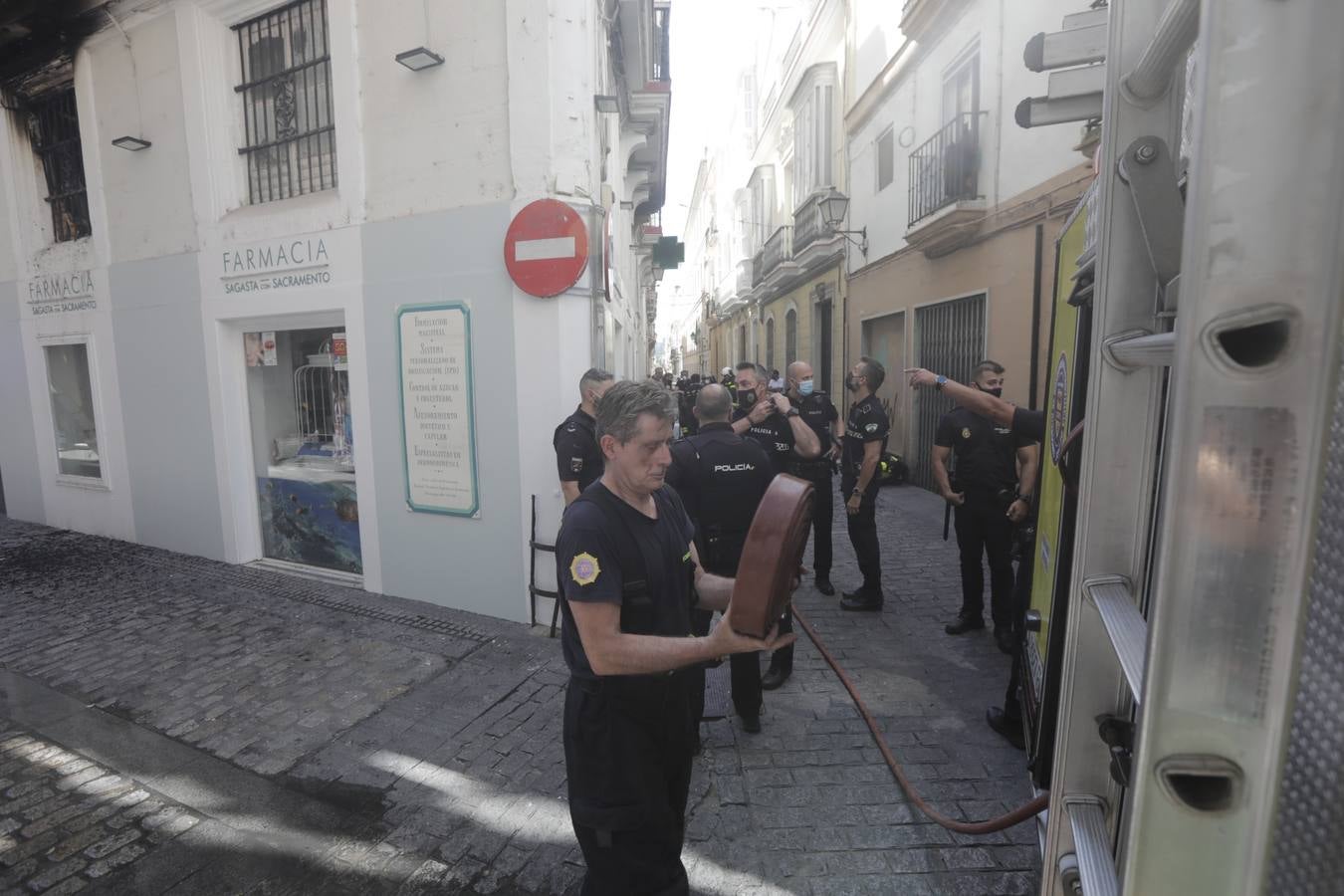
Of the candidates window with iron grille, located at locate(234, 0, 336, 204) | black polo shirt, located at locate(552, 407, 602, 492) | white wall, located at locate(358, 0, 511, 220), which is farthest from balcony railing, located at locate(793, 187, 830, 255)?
black polo shirt, located at locate(552, 407, 602, 492)

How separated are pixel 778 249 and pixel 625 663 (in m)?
18.2

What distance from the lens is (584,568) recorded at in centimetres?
195

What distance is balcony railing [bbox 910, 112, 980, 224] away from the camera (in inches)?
351

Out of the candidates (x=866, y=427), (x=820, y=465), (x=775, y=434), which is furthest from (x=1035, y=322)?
(x=775, y=434)

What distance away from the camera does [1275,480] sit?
70 centimetres

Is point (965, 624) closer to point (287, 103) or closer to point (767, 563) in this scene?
point (767, 563)

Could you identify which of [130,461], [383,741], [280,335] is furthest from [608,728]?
[130,461]

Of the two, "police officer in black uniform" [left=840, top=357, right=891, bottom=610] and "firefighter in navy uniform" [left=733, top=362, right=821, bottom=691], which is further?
"police officer in black uniform" [left=840, top=357, right=891, bottom=610]

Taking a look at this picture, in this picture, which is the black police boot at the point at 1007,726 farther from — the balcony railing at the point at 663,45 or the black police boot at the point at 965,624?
the balcony railing at the point at 663,45

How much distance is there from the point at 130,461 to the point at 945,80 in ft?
37.5

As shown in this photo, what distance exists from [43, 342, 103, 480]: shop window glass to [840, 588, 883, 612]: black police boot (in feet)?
29.9

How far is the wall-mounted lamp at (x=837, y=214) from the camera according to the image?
12.4 meters

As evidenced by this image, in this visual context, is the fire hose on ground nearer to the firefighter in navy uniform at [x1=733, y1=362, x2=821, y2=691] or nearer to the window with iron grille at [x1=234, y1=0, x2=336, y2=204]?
the firefighter in navy uniform at [x1=733, y1=362, x2=821, y2=691]

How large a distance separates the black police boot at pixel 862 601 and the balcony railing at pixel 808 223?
935cm
